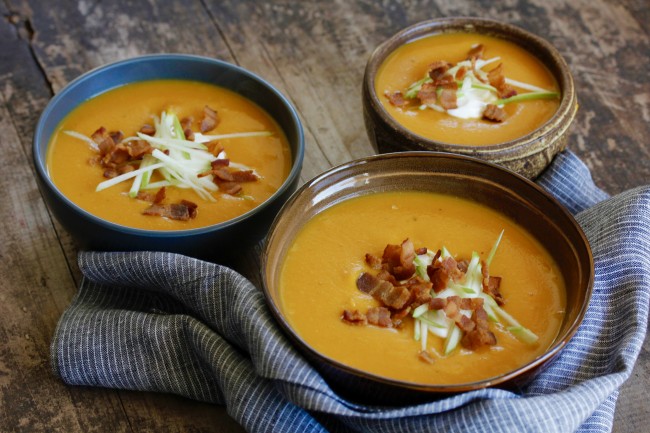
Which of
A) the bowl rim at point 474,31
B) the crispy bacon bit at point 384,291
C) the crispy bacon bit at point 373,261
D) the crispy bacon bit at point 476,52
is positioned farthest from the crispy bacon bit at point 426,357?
the crispy bacon bit at point 476,52

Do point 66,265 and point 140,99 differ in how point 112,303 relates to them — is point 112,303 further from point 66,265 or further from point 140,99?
point 140,99

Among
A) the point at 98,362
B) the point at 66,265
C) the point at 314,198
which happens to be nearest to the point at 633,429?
the point at 314,198

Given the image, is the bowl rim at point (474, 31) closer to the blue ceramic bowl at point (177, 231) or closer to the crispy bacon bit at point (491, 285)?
the blue ceramic bowl at point (177, 231)

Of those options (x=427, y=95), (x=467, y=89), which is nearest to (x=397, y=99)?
(x=427, y=95)

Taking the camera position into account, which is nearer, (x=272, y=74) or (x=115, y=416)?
(x=115, y=416)

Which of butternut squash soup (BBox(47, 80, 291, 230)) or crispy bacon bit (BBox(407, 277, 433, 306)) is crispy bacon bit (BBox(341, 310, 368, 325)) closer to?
crispy bacon bit (BBox(407, 277, 433, 306))

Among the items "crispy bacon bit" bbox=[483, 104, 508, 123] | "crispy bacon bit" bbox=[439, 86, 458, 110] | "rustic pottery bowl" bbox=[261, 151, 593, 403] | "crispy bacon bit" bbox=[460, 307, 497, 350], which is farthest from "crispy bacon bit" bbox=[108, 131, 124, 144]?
"crispy bacon bit" bbox=[460, 307, 497, 350]
